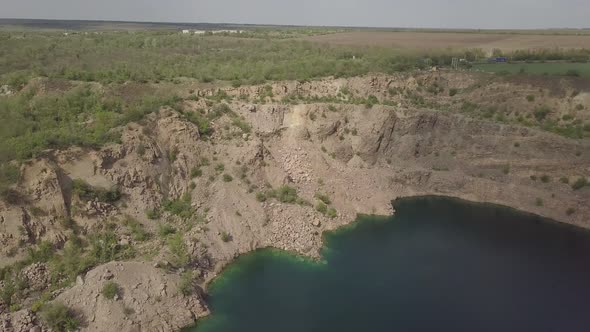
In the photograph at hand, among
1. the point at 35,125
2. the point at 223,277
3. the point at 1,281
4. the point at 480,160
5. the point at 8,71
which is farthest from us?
the point at 8,71

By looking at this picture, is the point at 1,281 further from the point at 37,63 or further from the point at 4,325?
the point at 37,63

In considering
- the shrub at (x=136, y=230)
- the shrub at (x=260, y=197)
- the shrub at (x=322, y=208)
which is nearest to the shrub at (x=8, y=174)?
the shrub at (x=136, y=230)

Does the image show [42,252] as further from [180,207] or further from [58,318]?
[180,207]

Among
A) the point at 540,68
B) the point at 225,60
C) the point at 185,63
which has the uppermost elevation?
the point at 225,60

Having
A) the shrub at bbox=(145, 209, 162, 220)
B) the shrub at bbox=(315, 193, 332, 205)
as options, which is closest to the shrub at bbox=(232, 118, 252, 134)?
the shrub at bbox=(315, 193, 332, 205)

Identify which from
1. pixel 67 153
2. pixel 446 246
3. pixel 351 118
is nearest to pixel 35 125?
pixel 67 153

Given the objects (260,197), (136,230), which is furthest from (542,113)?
(136,230)
